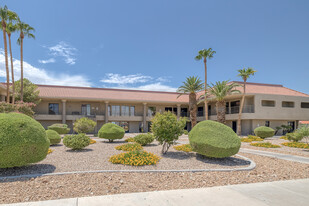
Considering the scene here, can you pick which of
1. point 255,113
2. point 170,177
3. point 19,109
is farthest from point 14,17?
point 255,113

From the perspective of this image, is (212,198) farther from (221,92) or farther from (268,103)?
(268,103)

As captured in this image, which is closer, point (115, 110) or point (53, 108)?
point (53, 108)

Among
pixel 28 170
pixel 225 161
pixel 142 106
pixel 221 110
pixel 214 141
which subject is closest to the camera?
pixel 28 170

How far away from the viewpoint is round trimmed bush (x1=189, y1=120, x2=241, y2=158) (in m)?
9.10

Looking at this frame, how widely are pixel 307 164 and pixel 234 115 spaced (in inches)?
907

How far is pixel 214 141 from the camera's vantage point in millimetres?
9234

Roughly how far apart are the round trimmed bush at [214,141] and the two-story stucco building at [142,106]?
23314 mm

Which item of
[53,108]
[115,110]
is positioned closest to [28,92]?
[53,108]

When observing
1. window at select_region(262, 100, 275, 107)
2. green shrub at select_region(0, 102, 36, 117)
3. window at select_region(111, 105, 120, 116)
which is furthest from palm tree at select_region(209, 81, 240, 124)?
green shrub at select_region(0, 102, 36, 117)

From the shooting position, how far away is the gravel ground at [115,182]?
17.9 feet

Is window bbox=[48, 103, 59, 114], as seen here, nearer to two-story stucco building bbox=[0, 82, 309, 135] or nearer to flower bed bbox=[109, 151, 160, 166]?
two-story stucco building bbox=[0, 82, 309, 135]

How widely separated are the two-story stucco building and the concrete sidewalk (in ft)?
87.7

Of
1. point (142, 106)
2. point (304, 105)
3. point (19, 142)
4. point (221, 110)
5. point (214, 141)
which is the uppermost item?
point (304, 105)

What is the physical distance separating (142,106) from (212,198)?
1277 inches
